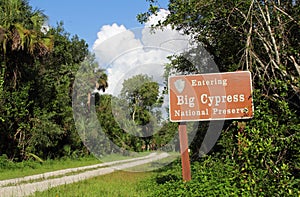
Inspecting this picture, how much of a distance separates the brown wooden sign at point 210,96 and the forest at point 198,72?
27 centimetres

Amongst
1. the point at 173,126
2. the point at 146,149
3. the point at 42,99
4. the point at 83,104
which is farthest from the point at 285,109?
the point at 83,104

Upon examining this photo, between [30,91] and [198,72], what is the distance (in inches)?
574

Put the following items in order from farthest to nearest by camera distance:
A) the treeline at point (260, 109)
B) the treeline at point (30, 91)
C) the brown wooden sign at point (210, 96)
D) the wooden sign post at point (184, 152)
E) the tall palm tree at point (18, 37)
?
the treeline at point (30, 91), the tall palm tree at point (18, 37), the wooden sign post at point (184, 152), the brown wooden sign at point (210, 96), the treeline at point (260, 109)

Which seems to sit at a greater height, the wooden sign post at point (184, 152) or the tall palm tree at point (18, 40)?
the tall palm tree at point (18, 40)

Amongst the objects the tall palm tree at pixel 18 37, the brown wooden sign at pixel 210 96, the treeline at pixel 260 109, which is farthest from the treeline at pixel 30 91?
the brown wooden sign at pixel 210 96

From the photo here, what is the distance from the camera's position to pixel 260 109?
5.93 metres

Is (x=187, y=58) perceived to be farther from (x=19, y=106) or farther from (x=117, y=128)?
(x=19, y=106)

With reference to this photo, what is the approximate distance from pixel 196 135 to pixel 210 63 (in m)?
2.30

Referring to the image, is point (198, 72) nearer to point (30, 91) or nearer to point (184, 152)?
point (184, 152)

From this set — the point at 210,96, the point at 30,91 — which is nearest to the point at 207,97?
the point at 210,96

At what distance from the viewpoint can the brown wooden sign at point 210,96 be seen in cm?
662

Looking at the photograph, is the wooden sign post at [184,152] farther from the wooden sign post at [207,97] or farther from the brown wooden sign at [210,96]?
the brown wooden sign at [210,96]

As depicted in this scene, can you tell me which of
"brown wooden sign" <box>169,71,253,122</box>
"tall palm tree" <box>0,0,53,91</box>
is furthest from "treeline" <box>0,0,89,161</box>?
"brown wooden sign" <box>169,71,253,122</box>

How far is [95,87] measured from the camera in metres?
32.9
